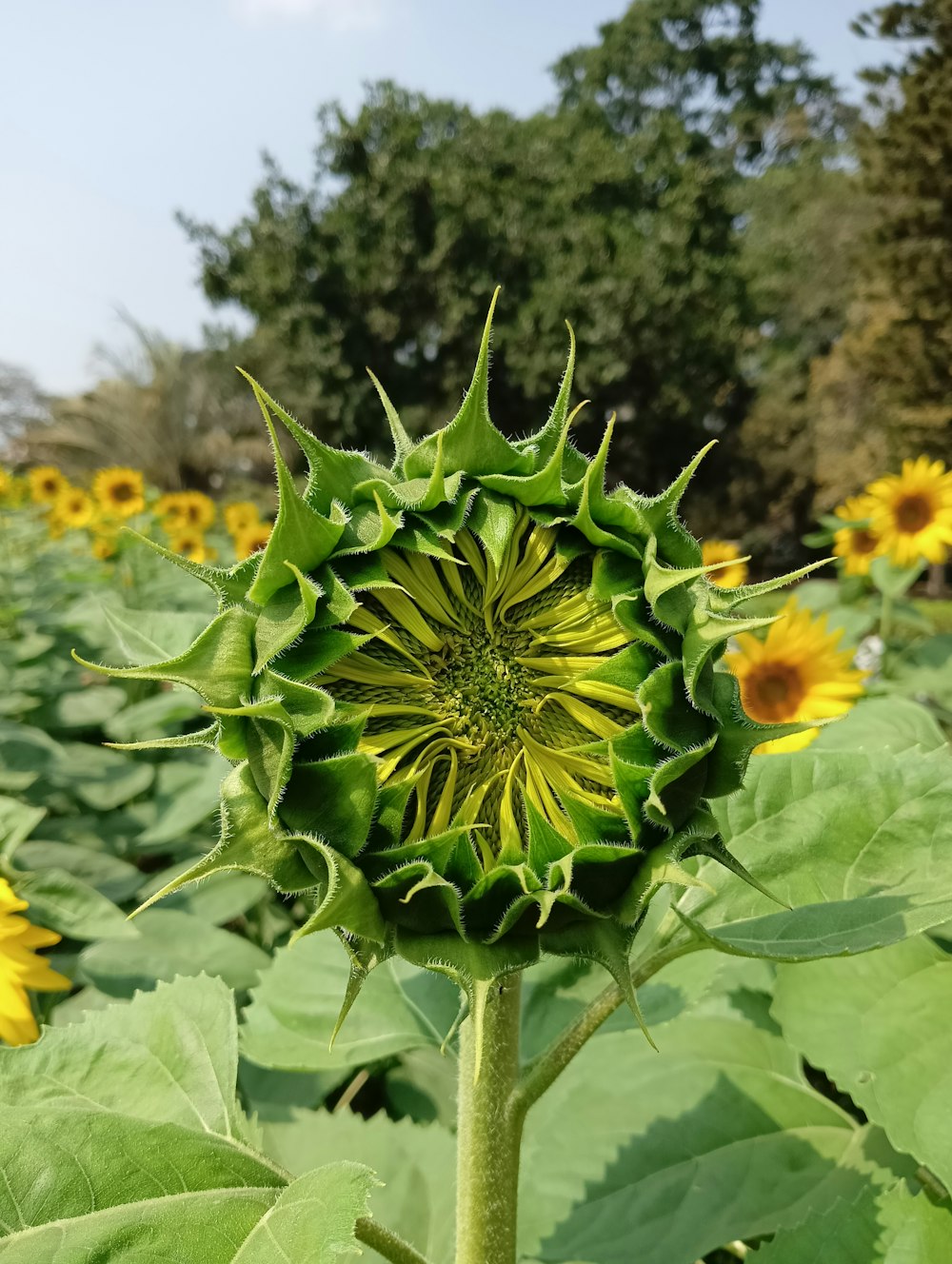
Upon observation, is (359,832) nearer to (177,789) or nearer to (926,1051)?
(926,1051)

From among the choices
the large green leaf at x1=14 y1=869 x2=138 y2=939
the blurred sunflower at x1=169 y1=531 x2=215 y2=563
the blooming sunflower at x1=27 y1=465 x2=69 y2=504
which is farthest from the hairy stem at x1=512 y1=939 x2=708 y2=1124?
the blooming sunflower at x1=27 y1=465 x2=69 y2=504

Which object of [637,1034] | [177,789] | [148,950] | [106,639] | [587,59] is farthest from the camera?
[587,59]

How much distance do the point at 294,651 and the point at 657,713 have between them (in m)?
A: 0.35

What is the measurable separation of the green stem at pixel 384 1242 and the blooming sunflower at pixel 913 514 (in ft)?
10.1

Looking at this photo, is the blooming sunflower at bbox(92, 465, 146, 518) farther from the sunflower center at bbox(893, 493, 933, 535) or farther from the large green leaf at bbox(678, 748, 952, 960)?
the large green leaf at bbox(678, 748, 952, 960)

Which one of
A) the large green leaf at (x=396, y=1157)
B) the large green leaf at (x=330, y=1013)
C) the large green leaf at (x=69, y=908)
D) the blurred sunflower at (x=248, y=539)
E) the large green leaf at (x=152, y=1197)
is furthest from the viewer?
the blurred sunflower at (x=248, y=539)

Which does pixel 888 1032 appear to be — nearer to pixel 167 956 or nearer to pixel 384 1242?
pixel 384 1242

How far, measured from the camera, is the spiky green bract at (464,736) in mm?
844

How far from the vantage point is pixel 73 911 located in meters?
1.68

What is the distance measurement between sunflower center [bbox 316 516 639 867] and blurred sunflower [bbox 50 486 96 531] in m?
5.84

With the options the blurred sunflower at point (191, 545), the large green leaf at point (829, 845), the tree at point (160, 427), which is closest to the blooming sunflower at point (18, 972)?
the large green leaf at point (829, 845)

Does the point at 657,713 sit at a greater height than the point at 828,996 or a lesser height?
greater

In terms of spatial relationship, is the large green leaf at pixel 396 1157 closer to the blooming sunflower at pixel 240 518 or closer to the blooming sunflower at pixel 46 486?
the blooming sunflower at pixel 240 518

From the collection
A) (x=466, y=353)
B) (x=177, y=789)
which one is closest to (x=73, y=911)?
(x=177, y=789)
